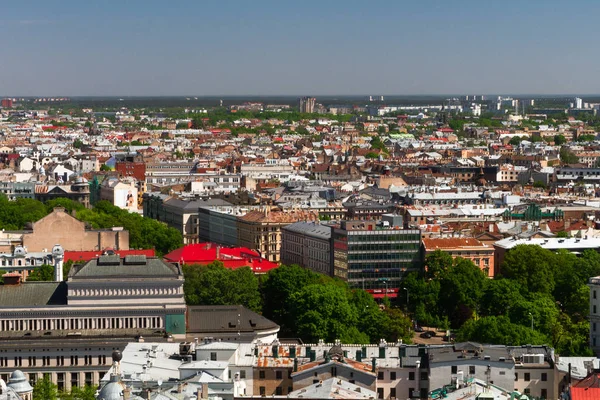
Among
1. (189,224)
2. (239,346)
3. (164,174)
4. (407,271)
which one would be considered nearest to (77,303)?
(239,346)

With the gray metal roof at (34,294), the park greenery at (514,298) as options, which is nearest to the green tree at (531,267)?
the park greenery at (514,298)

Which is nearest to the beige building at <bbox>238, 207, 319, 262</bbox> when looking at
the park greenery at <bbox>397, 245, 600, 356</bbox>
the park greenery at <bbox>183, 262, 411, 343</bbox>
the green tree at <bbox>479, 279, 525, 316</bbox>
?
the park greenery at <bbox>397, 245, 600, 356</bbox>

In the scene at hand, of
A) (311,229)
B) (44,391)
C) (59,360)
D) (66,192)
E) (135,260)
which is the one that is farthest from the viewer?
(66,192)

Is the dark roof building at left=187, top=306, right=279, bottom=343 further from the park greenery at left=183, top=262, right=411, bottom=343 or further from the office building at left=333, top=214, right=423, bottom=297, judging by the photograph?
the office building at left=333, top=214, right=423, bottom=297

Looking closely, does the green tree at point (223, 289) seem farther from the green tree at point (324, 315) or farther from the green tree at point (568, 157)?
the green tree at point (568, 157)

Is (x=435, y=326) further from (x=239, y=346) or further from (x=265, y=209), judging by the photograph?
(x=265, y=209)

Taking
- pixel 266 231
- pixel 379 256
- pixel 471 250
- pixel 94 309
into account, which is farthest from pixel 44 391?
pixel 266 231

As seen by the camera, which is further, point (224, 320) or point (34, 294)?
point (34, 294)

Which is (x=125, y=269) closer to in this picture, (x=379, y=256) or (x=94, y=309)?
(x=94, y=309)
